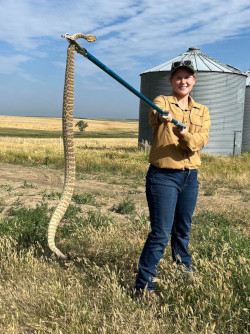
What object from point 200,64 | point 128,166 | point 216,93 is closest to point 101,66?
point 128,166

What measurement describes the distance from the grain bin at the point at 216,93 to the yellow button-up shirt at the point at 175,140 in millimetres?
15339

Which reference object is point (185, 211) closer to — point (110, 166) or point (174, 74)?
point (174, 74)

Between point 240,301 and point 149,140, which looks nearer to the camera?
point 240,301

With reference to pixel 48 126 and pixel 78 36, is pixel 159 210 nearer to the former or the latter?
pixel 78 36

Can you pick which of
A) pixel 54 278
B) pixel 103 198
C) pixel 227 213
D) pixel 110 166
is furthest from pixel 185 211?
pixel 110 166

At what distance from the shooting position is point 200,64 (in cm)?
1883

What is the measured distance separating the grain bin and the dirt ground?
862cm

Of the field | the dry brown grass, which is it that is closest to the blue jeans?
the field

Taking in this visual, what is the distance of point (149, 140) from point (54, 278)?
16810 mm

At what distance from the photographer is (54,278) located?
353cm

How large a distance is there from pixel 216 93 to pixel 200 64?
79.3 inches

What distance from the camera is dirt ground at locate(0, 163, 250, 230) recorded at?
24.9 ft

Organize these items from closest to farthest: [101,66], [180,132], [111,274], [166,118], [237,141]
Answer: [101,66] < [166,118] < [180,132] < [111,274] < [237,141]

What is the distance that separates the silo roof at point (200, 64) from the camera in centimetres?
1852
